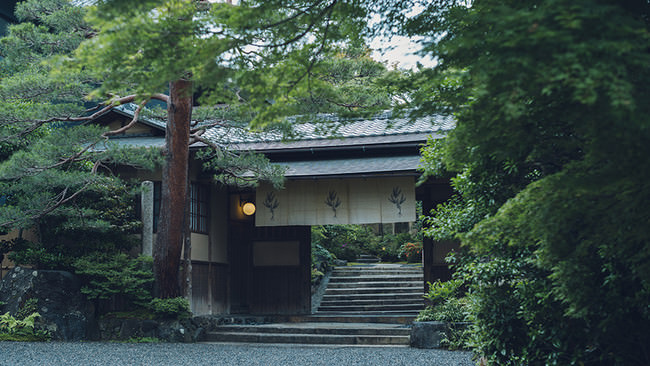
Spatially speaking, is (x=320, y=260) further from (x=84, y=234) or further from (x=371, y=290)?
(x=84, y=234)

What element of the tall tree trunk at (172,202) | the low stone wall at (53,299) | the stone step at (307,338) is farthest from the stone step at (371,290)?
the low stone wall at (53,299)

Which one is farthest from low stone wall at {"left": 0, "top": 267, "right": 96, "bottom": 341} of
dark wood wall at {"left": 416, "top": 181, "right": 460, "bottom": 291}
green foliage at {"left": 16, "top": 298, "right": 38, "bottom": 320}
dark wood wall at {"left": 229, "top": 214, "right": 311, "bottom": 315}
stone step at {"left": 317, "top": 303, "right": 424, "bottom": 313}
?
dark wood wall at {"left": 416, "top": 181, "right": 460, "bottom": 291}

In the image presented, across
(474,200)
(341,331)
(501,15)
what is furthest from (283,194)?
(501,15)

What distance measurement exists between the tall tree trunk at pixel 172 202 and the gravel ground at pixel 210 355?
1126mm

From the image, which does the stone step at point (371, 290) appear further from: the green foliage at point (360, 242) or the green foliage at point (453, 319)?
the green foliage at point (453, 319)

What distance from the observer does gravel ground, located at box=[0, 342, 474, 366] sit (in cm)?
710

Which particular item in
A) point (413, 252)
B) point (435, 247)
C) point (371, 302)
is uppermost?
point (435, 247)

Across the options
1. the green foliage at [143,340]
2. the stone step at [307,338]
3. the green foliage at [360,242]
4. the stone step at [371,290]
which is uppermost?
the green foliage at [360,242]

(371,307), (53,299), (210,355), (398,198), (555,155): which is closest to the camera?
(555,155)

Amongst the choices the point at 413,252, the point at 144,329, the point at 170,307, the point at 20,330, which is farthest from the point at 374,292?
the point at 20,330

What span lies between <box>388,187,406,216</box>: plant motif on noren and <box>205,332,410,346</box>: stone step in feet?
7.44

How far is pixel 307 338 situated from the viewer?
31.4 ft

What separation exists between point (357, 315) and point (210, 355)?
4.50 meters

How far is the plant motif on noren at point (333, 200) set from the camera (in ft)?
35.5
